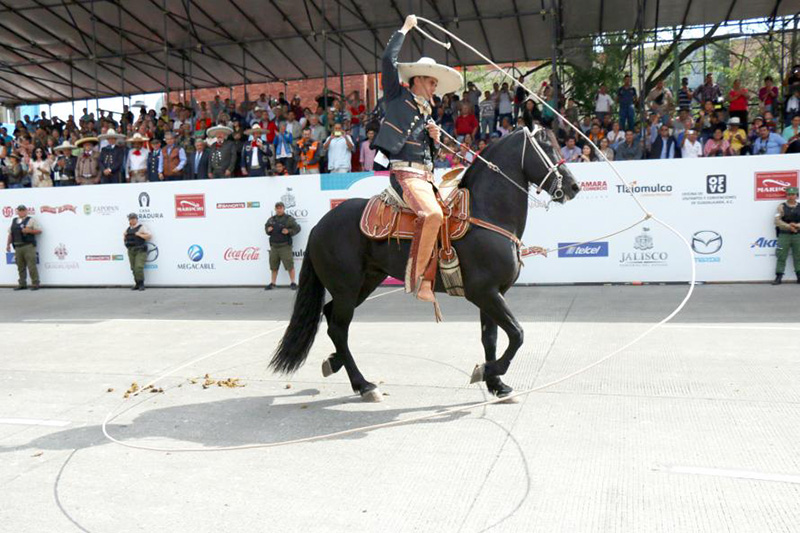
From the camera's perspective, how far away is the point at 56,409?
5711mm

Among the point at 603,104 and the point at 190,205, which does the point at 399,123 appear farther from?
the point at 603,104

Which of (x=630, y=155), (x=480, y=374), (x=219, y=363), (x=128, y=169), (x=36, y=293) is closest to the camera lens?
(x=480, y=374)

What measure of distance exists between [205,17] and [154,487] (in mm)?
17722

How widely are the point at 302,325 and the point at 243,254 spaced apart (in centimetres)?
861

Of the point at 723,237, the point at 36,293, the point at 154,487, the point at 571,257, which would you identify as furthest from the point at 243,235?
the point at 154,487

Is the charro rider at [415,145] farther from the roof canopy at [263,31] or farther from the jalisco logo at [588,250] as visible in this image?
the roof canopy at [263,31]

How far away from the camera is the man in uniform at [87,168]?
16.9 metres

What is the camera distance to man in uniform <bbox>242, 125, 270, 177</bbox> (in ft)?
48.7

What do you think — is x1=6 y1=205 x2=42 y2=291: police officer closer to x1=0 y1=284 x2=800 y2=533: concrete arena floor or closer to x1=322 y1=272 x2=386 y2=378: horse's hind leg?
x1=0 y1=284 x2=800 y2=533: concrete arena floor

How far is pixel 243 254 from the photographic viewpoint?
14.3 meters

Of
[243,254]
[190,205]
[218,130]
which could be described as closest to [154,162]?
[218,130]

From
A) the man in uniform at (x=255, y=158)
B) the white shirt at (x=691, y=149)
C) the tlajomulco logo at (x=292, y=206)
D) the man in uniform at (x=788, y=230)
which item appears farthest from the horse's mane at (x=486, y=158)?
the man in uniform at (x=255, y=158)

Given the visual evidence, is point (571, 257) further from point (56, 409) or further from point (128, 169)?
point (128, 169)

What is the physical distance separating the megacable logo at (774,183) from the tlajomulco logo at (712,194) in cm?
46
